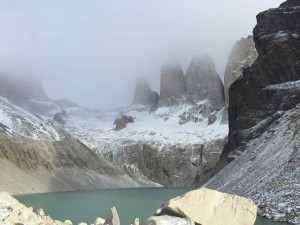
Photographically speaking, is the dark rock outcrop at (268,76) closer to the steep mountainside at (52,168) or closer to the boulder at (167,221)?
the steep mountainside at (52,168)

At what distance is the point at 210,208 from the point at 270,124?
6169 cm

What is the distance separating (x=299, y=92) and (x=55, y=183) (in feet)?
248

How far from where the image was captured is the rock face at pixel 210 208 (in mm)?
15922

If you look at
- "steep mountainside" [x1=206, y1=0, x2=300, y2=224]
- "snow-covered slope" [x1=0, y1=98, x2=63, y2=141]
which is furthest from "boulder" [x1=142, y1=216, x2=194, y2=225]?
"snow-covered slope" [x1=0, y1=98, x2=63, y2=141]

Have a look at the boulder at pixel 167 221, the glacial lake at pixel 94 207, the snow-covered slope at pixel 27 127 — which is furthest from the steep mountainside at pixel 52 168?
the boulder at pixel 167 221

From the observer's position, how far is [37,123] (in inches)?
7805

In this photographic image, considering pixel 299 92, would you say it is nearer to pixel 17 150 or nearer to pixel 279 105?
pixel 279 105

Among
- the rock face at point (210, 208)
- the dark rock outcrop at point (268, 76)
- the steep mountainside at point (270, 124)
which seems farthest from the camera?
the dark rock outcrop at point (268, 76)

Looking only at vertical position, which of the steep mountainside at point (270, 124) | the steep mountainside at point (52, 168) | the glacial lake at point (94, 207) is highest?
the steep mountainside at point (270, 124)

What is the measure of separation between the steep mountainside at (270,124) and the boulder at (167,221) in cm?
1870

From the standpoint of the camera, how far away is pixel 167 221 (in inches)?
586

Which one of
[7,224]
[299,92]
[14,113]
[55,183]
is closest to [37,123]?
[14,113]

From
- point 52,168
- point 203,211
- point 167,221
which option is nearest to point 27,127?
point 52,168

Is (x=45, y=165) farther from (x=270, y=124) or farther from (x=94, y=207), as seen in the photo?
(x=270, y=124)
